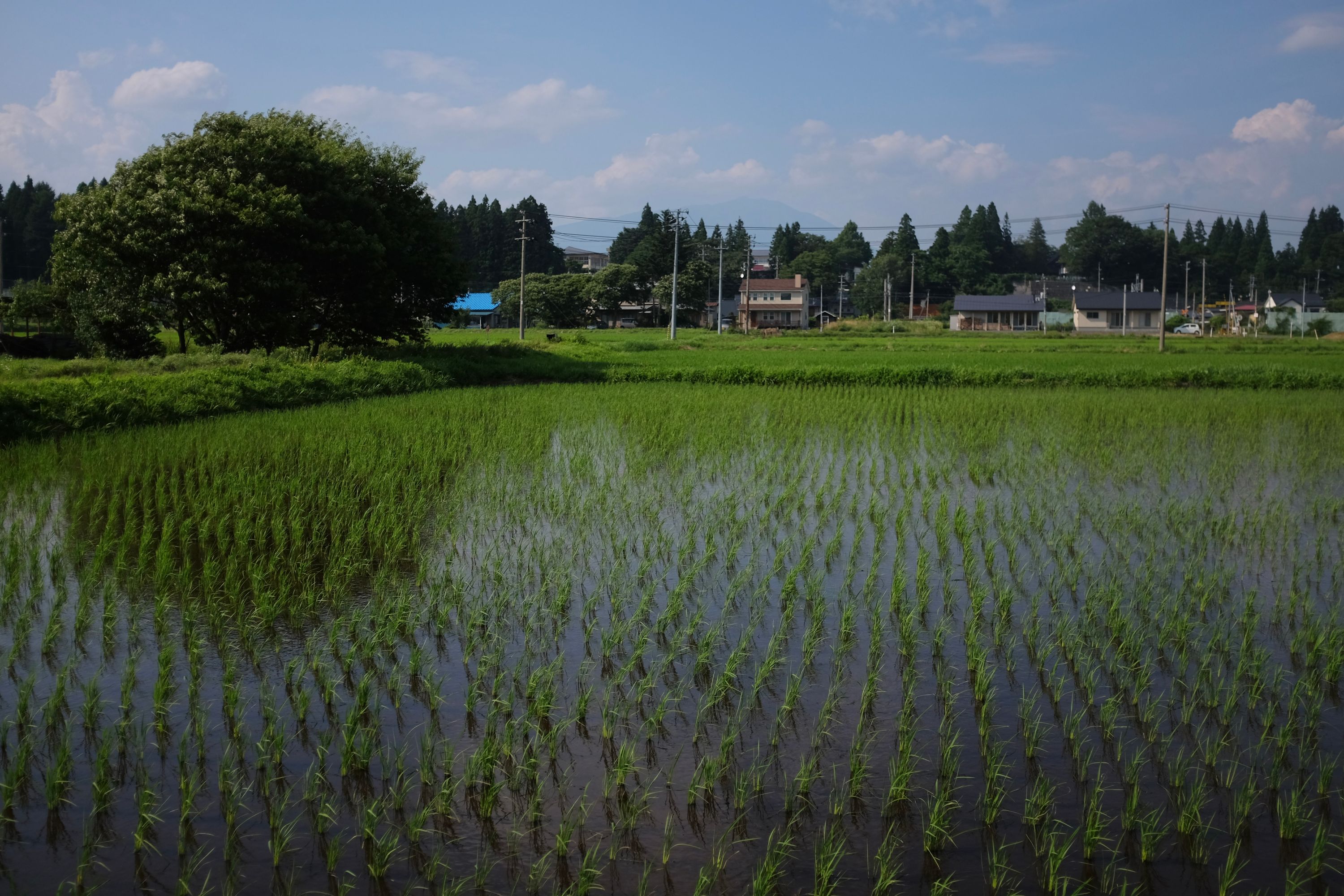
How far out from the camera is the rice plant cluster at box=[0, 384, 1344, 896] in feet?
10.1

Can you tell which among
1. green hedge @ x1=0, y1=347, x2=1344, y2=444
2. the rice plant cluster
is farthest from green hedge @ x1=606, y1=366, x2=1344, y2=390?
the rice plant cluster

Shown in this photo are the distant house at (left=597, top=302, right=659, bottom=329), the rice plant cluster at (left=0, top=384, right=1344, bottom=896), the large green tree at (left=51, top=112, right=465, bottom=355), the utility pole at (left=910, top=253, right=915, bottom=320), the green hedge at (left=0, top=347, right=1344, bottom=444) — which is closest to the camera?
the rice plant cluster at (left=0, top=384, right=1344, bottom=896)

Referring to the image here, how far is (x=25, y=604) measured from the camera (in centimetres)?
513

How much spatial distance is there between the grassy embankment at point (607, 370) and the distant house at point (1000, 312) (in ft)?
79.5

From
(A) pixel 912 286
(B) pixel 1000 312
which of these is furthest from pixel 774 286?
(B) pixel 1000 312

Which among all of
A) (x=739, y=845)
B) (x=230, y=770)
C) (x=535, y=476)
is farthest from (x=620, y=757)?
(x=535, y=476)

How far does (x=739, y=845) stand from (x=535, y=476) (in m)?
6.35

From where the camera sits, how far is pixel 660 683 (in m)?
4.43

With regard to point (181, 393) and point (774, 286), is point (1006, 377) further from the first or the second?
point (774, 286)

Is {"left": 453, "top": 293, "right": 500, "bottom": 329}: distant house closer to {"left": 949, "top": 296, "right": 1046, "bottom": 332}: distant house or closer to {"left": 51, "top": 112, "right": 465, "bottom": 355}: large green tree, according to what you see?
{"left": 949, "top": 296, "right": 1046, "bottom": 332}: distant house

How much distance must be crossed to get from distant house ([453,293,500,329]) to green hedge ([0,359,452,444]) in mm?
39128

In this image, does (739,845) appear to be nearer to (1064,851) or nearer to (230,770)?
(1064,851)

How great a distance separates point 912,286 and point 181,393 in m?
55.7

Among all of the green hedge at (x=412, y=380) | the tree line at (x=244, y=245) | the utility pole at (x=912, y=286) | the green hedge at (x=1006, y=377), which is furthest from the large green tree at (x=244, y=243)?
the utility pole at (x=912, y=286)
